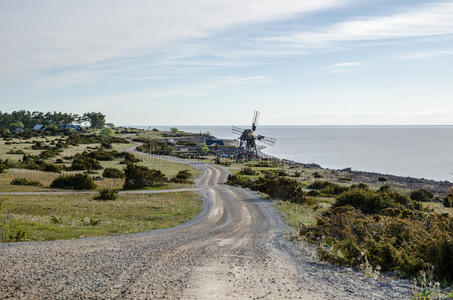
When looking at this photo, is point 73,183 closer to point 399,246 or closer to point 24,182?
point 24,182

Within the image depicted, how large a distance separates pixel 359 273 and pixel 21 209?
931 inches

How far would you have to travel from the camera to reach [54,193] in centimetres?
3488

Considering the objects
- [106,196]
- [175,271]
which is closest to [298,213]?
[106,196]

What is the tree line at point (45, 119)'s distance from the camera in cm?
17906

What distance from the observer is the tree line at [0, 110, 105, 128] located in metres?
179

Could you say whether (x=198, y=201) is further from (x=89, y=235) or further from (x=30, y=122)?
(x=30, y=122)

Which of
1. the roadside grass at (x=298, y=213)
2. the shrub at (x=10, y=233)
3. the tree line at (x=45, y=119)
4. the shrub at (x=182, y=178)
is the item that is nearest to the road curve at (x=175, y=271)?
the shrub at (x=10, y=233)

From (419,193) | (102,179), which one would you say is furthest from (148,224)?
(419,193)

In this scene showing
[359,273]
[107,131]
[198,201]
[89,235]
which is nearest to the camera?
[359,273]

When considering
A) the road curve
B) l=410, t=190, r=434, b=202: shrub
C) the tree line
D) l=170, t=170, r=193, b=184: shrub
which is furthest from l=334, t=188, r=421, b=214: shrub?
the tree line

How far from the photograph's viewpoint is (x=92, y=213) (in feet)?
84.3

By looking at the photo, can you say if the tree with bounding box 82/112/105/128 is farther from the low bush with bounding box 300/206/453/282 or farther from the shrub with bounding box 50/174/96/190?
the low bush with bounding box 300/206/453/282

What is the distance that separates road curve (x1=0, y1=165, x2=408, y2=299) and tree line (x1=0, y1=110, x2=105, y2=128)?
591 ft

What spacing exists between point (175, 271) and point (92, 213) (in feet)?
55.3
